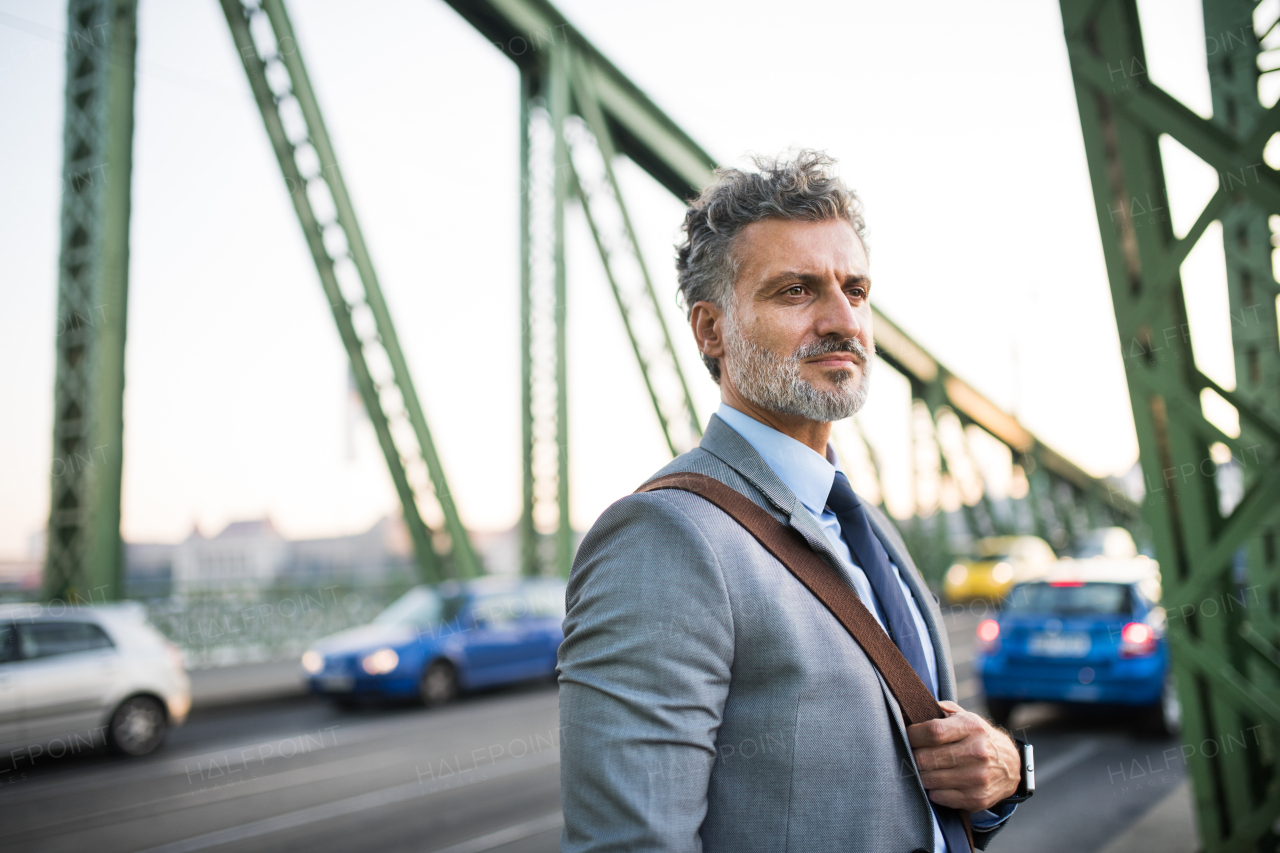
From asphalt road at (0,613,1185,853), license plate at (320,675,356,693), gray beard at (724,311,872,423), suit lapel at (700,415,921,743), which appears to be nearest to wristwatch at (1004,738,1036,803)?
suit lapel at (700,415,921,743)

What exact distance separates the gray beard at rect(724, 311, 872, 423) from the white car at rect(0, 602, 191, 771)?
7528 mm

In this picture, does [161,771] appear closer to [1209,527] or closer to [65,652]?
[65,652]

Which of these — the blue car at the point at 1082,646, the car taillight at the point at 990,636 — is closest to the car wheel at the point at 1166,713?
the blue car at the point at 1082,646

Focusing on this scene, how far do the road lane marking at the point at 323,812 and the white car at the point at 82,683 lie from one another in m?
2.89

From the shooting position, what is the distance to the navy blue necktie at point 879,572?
4.43 feet

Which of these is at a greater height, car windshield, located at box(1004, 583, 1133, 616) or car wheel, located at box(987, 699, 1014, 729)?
car windshield, located at box(1004, 583, 1133, 616)

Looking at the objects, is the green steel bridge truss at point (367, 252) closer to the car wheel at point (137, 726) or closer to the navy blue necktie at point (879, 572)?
the car wheel at point (137, 726)

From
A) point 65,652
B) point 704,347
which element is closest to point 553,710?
point 65,652

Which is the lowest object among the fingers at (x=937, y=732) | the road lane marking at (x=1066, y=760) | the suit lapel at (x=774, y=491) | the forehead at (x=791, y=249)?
the road lane marking at (x=1066, y=760)

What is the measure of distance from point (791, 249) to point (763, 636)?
624 mm

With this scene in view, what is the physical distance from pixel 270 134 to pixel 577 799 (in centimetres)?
1059

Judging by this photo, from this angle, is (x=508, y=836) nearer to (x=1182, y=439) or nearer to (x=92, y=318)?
(x=1182, y=439)

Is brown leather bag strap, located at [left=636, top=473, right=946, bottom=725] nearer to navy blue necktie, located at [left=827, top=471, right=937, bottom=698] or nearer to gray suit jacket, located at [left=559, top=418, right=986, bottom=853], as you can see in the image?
gray suit jacket, located at [left=559, top=418, right=986, bottom=853]

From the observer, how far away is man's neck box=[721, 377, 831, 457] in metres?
1.40
